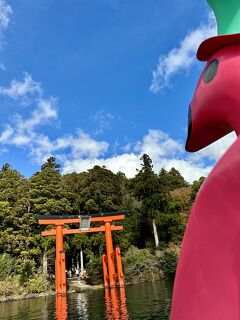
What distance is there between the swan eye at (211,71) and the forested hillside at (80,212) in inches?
898

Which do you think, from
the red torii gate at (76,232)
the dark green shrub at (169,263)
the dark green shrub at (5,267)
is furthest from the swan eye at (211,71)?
the dark green shrub at (5,267)

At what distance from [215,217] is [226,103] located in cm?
80

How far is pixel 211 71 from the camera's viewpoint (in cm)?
281

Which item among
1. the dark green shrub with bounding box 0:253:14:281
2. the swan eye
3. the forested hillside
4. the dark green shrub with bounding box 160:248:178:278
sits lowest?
the swan eye

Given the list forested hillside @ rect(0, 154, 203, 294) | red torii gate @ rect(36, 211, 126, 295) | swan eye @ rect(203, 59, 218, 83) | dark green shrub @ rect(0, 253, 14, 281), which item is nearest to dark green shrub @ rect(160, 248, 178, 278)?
forested hillside @ rect(0, 154, 203, 294)

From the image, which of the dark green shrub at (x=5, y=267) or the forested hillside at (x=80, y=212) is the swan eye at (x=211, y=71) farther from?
the dark green shrub at (x=5, y=267)

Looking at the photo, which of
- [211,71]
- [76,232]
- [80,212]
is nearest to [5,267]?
[76,232]

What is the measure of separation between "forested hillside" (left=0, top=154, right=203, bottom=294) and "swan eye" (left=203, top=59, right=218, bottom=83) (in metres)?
22.8

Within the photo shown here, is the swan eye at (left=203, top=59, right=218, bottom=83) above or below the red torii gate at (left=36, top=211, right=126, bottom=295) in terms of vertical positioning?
below

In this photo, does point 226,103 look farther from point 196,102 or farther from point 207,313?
point 207,313

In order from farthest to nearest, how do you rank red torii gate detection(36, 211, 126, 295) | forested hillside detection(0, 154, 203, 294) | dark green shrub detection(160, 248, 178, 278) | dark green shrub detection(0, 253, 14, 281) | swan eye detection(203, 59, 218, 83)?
forested hillside detection(0, 154, 203, 294) → dark green shrub detection(160, 248, 178, 278) → dark green shrub detection(0, 253, 14, 281) → red torii gate detection(36, 211, 126, 295) → swan eye detection(203, 59, 218, 83)

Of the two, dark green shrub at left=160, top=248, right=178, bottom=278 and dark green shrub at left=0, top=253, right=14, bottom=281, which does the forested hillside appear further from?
dark green shrub at left=160, top=248, right=178, bottom=278

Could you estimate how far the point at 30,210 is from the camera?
2825 cm

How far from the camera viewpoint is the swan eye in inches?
109
